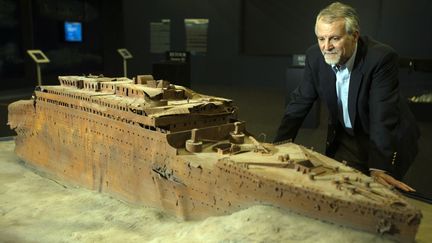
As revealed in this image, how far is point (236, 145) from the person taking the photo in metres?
6.85

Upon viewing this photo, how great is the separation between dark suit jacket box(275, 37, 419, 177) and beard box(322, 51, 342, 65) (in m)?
0.29

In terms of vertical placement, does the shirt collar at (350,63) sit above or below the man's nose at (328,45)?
below

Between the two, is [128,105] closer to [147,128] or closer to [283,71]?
[147,128]

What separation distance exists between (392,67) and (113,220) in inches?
176

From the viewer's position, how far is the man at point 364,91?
18.7 feet

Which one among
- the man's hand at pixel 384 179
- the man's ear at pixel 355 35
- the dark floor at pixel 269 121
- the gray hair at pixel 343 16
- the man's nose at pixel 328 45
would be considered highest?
the gray hair at pixel 343 16

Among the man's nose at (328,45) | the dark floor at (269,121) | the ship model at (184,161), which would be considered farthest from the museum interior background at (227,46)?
the man's nose at (328,45)

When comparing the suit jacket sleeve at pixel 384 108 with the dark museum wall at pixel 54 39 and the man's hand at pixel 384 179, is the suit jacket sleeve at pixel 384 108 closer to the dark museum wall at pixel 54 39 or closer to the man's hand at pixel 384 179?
the man's hand at pixel 384 179

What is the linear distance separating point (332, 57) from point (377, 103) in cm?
80

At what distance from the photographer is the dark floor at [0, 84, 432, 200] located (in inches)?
380

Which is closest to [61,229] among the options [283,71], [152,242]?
[152,242]

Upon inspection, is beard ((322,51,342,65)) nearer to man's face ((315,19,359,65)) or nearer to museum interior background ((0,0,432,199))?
man's face ((315,19,359,65))

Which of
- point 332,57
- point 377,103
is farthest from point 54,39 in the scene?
point 377,103

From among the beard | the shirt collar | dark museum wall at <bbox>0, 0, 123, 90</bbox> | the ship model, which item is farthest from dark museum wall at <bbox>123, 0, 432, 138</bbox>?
the beard
